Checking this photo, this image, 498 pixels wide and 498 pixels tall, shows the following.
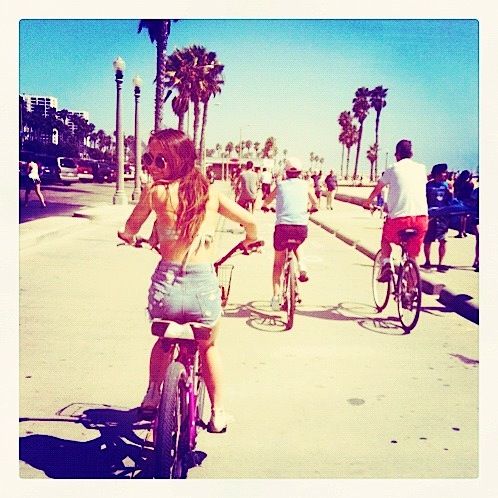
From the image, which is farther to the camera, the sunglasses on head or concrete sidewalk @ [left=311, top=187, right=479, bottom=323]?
concrete sidewalk @ [left=311, top=187, right=479, bottom=323]

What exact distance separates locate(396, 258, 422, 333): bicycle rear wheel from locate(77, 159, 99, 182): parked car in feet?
108

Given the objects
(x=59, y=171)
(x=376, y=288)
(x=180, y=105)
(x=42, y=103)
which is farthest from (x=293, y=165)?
(x=180, y=105)

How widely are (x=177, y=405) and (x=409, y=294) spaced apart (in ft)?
12.2

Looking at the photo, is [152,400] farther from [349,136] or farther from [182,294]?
[349,136]

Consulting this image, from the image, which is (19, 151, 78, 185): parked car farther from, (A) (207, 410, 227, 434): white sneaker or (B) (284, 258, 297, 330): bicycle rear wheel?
(A) (207, 410, 227, 434): white sneaker

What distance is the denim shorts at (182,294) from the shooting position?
106 inches

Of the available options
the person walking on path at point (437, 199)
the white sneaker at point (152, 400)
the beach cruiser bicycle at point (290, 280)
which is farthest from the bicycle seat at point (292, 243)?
the person walking on path at point (437, 199)

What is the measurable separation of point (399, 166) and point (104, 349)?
11.1 feet

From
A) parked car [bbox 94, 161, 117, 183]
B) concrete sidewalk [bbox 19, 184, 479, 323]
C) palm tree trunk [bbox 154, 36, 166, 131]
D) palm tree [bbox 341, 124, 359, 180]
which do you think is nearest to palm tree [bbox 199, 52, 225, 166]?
parked car [bbox 94, 161, 117, 183]

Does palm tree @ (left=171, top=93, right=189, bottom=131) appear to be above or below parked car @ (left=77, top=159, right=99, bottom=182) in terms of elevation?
above

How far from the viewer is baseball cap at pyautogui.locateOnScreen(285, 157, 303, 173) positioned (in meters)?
Answer: 5.83

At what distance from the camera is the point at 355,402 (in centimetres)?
389
